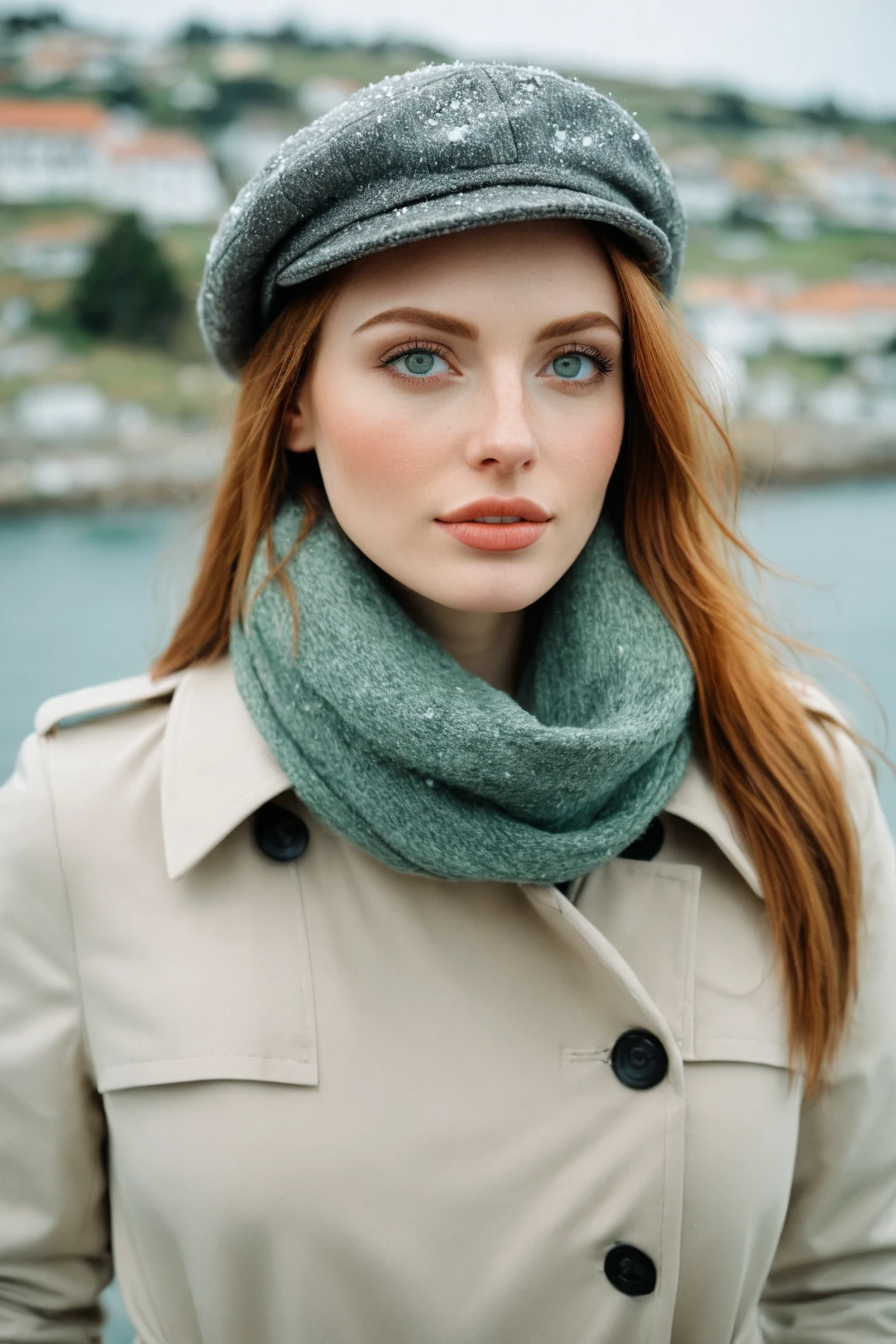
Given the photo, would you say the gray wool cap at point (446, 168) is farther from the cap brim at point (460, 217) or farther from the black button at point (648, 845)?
the black button at point (648, 845)

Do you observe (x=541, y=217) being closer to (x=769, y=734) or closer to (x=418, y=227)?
(x=418, y=227)

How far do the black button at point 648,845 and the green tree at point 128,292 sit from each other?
4.46 meters

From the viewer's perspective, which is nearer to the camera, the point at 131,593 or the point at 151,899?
the point at 151,899

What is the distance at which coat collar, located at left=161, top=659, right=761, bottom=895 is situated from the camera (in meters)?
1.23

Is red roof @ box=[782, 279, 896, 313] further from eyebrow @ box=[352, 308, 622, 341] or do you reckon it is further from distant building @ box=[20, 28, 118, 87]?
eyebrow @ box=[352, 308, 622, 341]

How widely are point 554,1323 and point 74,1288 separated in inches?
23.9

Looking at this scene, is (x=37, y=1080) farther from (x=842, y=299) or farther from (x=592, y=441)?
(x=842, y=299)

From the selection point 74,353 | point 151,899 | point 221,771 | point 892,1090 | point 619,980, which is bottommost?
point 892,1090

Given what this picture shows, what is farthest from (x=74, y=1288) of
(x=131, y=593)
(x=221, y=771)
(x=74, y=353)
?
(x=74, y=353)

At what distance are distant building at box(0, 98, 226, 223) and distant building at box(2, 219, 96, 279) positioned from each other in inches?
8.1

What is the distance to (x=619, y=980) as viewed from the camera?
1190 millimetres

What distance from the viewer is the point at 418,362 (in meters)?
A: 1.15

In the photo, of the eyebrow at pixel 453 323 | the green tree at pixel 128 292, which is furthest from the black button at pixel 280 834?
the green tree at pixel 128 292

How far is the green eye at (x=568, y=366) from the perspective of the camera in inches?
47.4
